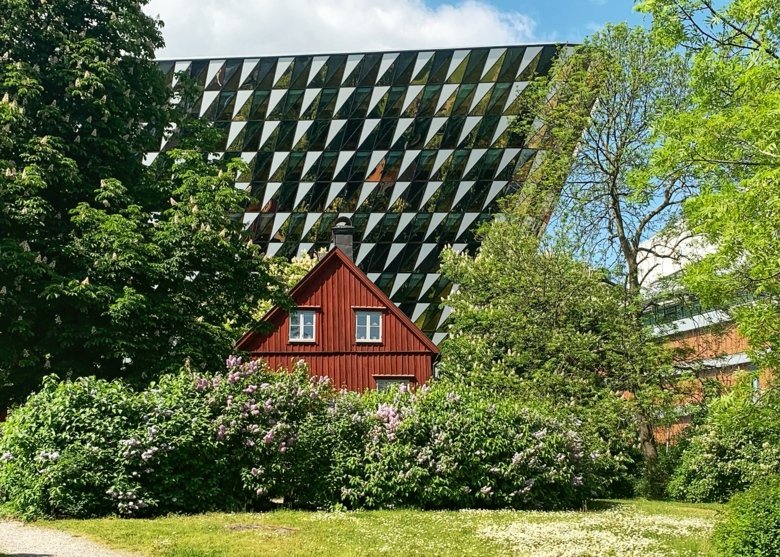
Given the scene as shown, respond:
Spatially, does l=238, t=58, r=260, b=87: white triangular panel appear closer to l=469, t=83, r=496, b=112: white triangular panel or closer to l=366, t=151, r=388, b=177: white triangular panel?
l=366, t=151, r=388, b=177: white triangular panel

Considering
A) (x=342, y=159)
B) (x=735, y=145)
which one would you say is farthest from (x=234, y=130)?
(x=735, y=145)

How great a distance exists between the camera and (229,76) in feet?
199

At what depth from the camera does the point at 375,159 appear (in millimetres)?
62625

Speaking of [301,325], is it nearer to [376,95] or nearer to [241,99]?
[376,95]

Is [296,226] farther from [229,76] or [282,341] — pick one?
[282,341]

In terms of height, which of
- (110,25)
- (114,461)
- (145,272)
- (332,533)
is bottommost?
(332,533)

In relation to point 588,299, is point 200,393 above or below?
below

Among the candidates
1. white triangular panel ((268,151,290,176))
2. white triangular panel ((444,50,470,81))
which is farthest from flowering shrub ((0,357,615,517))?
white triangular panel ((268,151,290,176))

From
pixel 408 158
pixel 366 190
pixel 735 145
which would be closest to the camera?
pixel 735 145

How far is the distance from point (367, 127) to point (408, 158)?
3836 millimetres

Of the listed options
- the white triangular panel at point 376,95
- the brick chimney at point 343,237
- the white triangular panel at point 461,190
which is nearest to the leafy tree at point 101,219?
the brick chimney at point 343,237

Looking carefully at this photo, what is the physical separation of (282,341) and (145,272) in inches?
714

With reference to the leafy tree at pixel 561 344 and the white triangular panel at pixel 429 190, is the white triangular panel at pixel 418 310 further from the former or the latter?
the leafy tree at pixel 561 344

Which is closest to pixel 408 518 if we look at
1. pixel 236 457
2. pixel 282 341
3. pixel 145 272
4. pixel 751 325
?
pixel 236 457
